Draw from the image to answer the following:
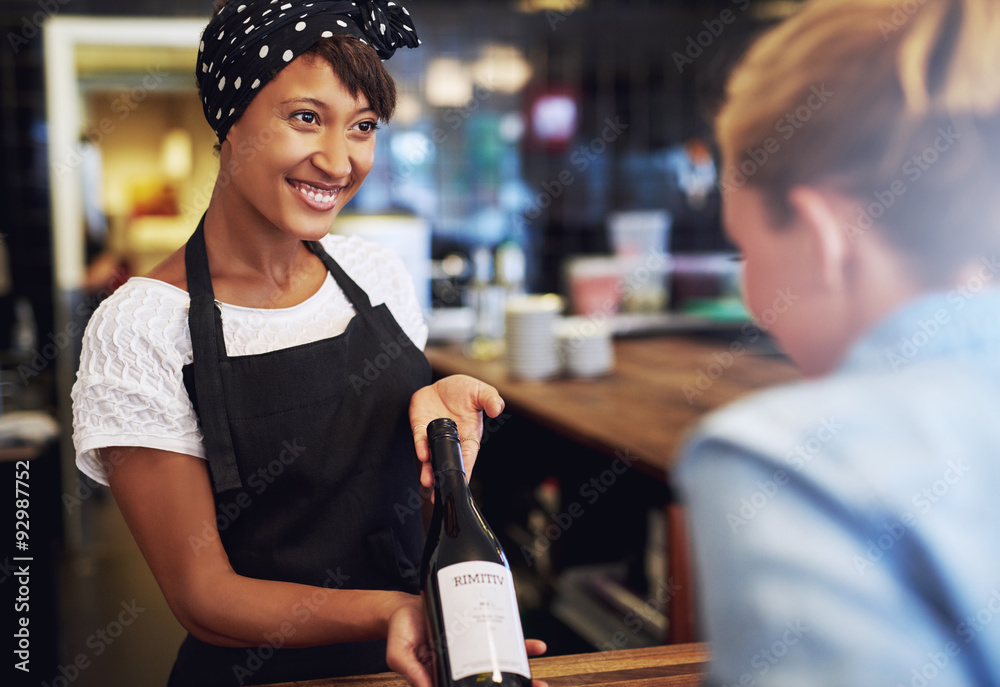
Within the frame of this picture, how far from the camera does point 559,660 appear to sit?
35.7 inches

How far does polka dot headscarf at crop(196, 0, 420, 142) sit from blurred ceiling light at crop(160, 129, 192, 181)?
649cm

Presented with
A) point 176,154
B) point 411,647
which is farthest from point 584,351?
point 176,154

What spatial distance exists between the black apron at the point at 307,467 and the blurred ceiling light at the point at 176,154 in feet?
21.1

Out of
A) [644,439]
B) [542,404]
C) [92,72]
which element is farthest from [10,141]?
[644,439]

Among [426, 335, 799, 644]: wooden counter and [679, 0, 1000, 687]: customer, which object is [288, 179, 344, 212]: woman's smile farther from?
[426, 335, 799, 644]: wooden counter

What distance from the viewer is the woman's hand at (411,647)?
68 centimetres

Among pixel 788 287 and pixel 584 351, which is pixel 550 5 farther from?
pixel 788 287

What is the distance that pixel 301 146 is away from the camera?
0.85m

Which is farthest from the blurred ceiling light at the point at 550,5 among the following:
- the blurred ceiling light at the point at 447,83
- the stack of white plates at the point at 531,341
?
the stack of white plates at the point at 531,341

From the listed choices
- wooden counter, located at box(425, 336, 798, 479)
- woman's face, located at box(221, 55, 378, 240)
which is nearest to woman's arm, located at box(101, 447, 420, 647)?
woman's face, located at box(221, 55, 378, 240)

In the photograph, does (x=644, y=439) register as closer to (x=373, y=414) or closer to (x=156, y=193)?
(x=373, y=414)

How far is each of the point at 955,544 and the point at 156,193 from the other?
722cm

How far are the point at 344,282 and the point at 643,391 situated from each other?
1.47 meters

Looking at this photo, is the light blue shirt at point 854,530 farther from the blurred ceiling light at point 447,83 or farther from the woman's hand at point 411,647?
the blurred ceiling light at point 447,83
